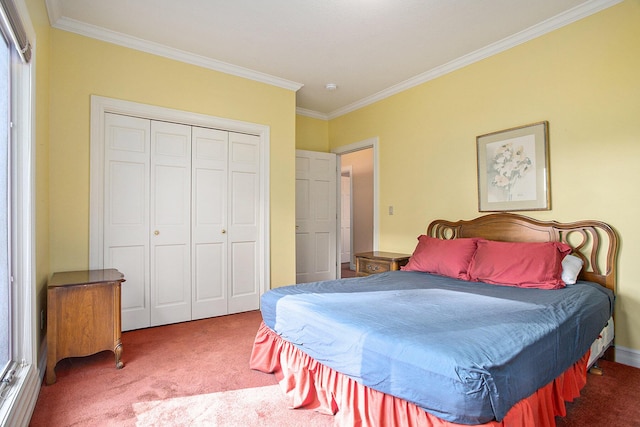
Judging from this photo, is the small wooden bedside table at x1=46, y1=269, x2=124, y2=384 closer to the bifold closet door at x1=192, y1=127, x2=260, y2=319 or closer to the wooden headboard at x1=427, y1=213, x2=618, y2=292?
the bifold closet door at x1=192, y1=127, x2=260, y2=319

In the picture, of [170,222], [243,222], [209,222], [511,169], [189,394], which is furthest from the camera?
[243,222]

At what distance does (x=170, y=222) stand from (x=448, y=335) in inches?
113

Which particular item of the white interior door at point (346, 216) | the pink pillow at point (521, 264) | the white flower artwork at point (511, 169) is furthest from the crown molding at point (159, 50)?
the white interior door at point (346, 216)

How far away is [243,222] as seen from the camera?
151 inches

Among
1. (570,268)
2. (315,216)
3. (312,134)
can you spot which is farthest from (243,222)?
(570,268)

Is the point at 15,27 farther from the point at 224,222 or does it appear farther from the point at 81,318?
the point at 224,222

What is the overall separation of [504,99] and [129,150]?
352cm

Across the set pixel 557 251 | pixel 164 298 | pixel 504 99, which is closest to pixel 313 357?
pixel 557 251

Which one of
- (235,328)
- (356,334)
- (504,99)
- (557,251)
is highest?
(504,99)

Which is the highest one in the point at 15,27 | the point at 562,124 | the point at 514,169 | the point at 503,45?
the point at 503,45

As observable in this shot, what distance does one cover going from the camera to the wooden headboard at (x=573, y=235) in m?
2.44

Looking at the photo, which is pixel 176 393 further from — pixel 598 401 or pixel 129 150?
pixel 598 401

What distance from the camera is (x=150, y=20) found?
9.14ft

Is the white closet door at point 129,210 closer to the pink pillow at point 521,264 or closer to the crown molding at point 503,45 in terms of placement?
the crown molding at point 503,45
